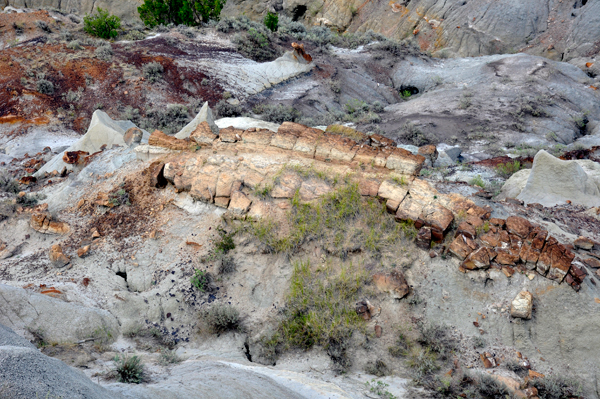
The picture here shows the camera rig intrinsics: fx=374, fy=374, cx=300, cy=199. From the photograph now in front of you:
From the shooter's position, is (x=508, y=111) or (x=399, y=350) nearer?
(x=399, y=350)

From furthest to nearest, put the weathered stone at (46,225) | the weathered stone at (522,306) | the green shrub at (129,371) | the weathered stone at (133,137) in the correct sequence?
1. the weathered stone at (133,137)
2. the weathered stone at (46,225)
3. the weathered stone at (522,306)
4. the green shrub at (129,371)

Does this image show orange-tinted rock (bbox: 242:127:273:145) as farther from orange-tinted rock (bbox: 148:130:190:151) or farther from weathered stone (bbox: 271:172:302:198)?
orange-tinted rock (bbox: 148:130:190:151)

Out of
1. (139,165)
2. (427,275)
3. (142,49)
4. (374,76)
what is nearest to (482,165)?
(427,275)

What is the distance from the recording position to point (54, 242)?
21.0 feet

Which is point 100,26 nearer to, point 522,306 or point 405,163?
point 405,163

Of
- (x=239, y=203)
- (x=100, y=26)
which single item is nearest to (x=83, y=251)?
(x=239, y=203)

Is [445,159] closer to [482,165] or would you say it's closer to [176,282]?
[482,165]

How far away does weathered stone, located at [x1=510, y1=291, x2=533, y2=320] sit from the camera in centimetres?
487

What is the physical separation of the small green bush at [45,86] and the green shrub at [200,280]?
45.3 feet

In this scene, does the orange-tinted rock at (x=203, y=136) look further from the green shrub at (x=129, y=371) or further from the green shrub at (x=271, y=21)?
the green shrub at (x=271, y=21)

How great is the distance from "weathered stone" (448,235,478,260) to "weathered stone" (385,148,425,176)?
4.64 ft

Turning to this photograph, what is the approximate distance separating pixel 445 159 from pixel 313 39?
15626mm

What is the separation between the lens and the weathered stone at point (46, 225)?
651 cm

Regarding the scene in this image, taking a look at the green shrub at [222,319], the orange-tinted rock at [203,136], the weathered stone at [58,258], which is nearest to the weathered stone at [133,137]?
the orange-tinted rock at [203,136]
